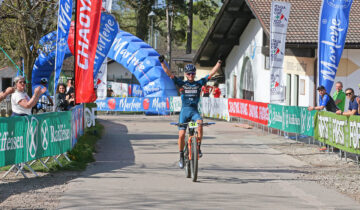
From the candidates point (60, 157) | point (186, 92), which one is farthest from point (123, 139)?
point (186, 92)

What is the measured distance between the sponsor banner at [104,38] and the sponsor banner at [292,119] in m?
5.78

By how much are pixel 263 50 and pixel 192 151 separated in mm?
21677

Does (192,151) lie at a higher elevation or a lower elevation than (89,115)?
lower

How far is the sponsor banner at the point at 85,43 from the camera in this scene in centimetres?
1448

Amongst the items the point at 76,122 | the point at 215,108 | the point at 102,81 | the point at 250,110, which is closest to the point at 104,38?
the point at 76,122

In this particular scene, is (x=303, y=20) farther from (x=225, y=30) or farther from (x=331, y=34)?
(x=331, y=34)

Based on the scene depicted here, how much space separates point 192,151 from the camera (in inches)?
408

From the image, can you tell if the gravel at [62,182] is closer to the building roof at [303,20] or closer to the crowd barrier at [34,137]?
the crowd barrier at [34,137]

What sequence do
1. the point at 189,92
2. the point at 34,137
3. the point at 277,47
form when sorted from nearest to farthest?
1. the point at 34,137
2. the point at 189,92
3. the point at 277,47

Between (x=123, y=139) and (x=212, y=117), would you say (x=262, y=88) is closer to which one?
(x=212, y=117)

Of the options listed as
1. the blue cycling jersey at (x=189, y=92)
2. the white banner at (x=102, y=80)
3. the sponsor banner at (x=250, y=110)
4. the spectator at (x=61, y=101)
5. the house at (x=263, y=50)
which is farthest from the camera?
the house at (x=263, y=50)

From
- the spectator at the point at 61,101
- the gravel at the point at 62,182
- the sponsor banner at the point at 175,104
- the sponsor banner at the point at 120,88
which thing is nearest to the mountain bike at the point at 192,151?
the gravel at the point at 62,182

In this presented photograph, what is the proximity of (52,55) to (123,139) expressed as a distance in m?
12.7

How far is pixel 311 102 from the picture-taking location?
27609 mm
